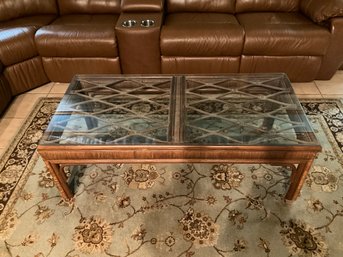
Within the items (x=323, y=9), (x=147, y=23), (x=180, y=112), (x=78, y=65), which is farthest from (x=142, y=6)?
(x=323, y=9)

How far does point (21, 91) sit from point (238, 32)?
1.81 metres

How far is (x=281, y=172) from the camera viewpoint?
5.22 feet

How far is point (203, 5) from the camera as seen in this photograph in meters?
2.40

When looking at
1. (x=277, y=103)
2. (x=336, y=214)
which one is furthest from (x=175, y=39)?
(x=336, y=214)

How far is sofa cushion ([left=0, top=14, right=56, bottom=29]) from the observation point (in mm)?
2196

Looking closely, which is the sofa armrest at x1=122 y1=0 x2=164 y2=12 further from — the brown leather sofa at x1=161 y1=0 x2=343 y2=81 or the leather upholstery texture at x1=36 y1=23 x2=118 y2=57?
the leather upholstery texture at x1=36 y1=23 x2=118 y2=57

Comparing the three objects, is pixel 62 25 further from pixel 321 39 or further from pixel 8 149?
pixel 321 39

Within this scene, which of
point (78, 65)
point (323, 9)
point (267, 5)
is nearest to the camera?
point (323, 9)

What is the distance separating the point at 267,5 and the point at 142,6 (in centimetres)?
110

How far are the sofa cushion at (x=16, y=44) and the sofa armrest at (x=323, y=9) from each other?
2.18m

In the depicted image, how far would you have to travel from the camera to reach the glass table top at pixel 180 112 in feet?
4.09

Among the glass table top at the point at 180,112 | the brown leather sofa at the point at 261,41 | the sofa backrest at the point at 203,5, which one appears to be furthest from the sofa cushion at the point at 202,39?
the glass table top at the point at 180,112

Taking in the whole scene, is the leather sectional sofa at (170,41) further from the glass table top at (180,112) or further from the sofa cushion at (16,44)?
the glass table top at (180,112)

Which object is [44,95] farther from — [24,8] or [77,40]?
[24,8]
